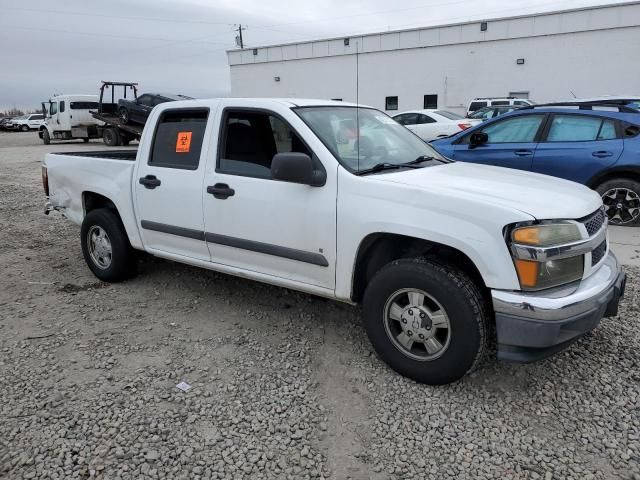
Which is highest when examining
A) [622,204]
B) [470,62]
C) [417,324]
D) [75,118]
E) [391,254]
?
[470,62]

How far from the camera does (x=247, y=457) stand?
250 centimetres

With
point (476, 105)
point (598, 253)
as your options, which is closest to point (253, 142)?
point (598, 253)

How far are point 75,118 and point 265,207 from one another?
930 inches

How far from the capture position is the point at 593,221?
3.04 m

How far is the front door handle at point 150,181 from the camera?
13.8 ft

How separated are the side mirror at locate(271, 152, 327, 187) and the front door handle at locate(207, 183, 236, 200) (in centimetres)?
Answer: 60

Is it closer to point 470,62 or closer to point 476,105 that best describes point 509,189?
point 476,105

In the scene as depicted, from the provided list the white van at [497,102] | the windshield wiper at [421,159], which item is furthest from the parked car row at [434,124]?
the windshield wiper at [421,159]

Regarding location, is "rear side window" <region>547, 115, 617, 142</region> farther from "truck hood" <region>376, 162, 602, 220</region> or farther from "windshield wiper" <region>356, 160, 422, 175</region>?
"windshield wiper" <region>356, 160, 422, 175</region>

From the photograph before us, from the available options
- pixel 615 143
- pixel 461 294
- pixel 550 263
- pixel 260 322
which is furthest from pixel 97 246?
pixel 615 143

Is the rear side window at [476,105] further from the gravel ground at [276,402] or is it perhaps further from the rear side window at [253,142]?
the rear side window at [253,142]

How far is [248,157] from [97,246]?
2.16 meters

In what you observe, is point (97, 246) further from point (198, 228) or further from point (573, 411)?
point (573, 411)

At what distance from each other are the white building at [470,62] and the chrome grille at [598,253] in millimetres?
21788
